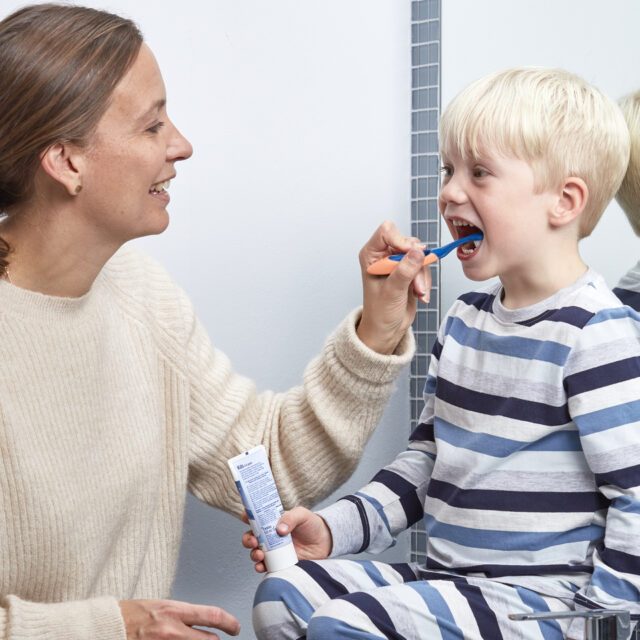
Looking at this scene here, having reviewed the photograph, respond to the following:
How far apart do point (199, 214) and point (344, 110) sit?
272 mm

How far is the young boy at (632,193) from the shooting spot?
120cm

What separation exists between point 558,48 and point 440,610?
2.40 ft

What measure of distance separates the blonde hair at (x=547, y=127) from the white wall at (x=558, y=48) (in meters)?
0.16

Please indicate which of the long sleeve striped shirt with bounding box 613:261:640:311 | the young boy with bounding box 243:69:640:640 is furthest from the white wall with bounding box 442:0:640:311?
the young boy with bounding box 243:69:640:640

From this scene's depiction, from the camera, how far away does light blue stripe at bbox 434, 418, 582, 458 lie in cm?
108

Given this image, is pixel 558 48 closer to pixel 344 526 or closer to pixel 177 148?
pixel 177 148

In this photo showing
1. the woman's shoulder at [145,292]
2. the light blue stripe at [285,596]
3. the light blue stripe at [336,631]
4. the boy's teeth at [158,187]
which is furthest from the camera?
the woman's shoulder at [145,292]

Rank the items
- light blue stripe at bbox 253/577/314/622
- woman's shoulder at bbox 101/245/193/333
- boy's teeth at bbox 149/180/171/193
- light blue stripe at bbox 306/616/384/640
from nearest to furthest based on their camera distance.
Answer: light blue stripe at bbox 306/616/384/640, light blue stripe at bbox 253/577/314/622, boy's teeth at bbox 149/180/171/193, woman's shoulder at bbox 101/245/193/333

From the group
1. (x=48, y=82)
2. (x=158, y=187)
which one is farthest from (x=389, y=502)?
(x=48, y=82)

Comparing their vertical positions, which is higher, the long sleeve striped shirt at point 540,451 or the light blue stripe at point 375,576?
the long sleeve striped shirt at point 540,451

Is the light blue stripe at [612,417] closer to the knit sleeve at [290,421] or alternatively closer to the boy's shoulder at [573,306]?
the boy's shoulder at [573,306]

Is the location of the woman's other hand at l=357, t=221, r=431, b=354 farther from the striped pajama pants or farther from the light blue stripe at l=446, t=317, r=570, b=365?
the striped pajama pants

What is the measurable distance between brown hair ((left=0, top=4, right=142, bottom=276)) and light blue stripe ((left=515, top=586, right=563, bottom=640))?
25.4 inches

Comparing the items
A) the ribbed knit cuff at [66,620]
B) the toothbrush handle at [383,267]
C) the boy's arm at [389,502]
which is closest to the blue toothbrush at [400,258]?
the toothbrush handle at [383,267]
